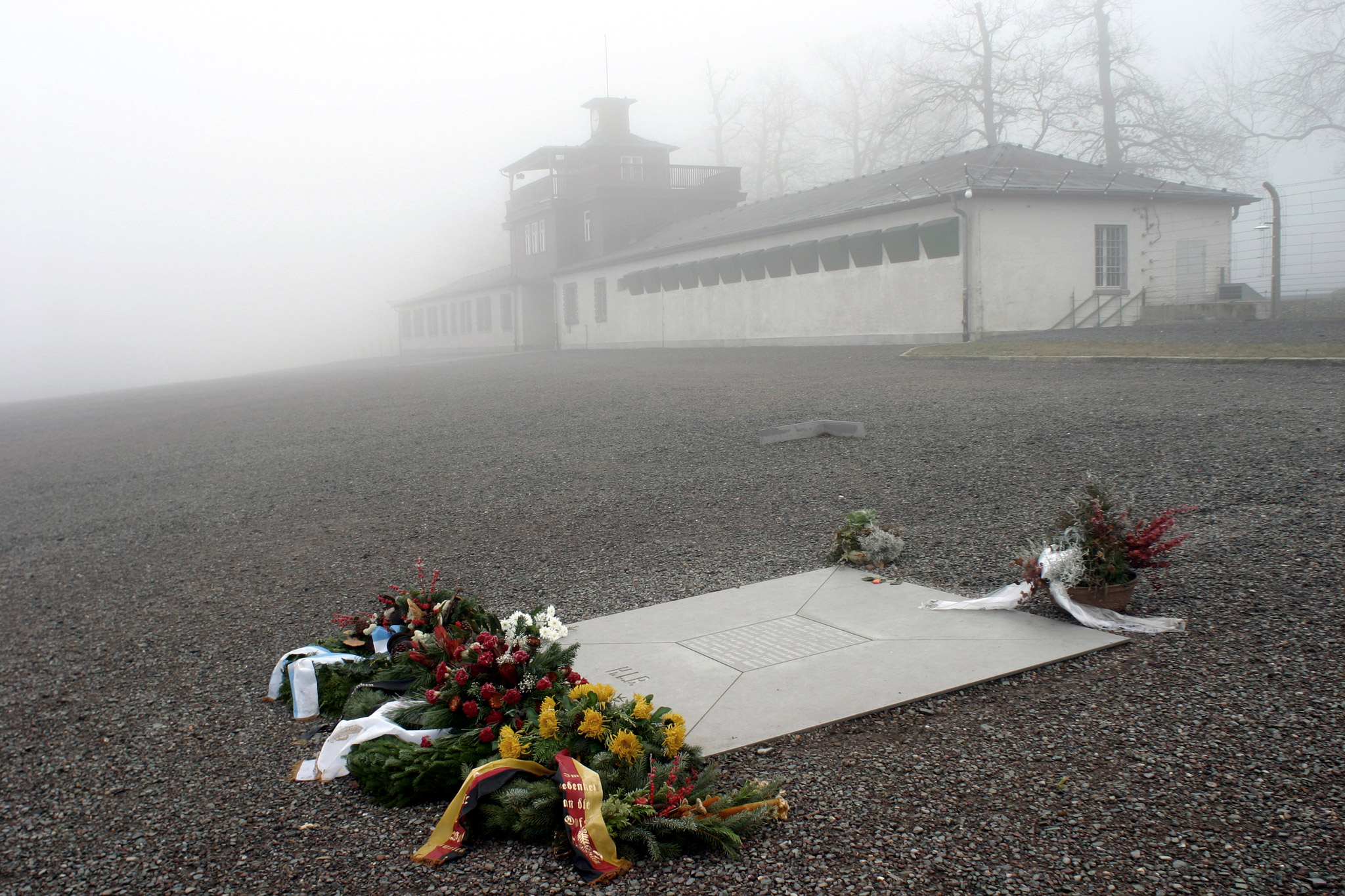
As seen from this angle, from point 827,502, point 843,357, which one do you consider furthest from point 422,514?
point 843,357

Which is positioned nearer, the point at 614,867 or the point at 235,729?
the point at 614,867

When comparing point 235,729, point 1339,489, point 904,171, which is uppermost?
point 904,171

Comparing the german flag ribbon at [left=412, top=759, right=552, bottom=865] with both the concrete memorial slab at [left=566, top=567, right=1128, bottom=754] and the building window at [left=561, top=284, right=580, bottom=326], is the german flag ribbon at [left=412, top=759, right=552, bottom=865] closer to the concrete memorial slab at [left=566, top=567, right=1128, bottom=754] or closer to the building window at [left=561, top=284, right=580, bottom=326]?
the concrete memorial slab at [left=566, top=567, right=1128, bottom=754]

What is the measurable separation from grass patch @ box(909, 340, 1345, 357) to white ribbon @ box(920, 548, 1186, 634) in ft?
32.7

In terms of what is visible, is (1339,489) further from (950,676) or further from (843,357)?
(843,357)

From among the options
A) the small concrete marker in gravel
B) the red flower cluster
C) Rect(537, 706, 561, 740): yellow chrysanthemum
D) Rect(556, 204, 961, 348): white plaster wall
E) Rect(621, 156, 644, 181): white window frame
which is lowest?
Rect(537, 706, 561, 740): yellow chrysanthemum

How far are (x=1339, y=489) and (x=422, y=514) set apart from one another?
6138 mm

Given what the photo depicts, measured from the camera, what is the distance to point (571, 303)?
39406mm

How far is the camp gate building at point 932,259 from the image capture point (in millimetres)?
20812

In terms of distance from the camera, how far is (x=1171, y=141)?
3569 cm

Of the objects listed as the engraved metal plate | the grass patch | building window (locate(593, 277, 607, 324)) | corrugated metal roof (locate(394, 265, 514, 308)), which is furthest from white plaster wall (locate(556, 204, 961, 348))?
the engraved metal plate

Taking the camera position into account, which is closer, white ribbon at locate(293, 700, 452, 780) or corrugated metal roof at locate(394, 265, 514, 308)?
white ribbon at locate(293, 700, 452, 780)

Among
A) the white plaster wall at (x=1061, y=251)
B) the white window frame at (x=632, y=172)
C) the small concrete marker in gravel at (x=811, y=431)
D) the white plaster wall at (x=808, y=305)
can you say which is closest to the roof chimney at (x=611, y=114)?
the white window frame at (x=632, y=172)

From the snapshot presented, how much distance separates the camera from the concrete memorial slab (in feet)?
11.3
